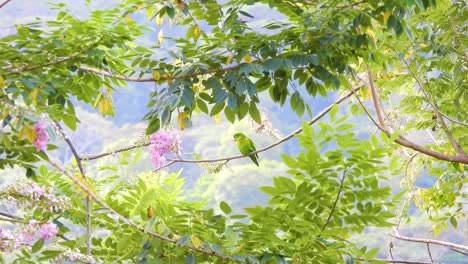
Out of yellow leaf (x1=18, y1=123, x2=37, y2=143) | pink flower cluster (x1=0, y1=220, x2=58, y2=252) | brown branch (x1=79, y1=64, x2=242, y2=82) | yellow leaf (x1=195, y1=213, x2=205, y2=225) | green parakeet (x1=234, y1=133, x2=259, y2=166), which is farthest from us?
green parakeet (x1=234, y1=133, x2=259, y2=166)

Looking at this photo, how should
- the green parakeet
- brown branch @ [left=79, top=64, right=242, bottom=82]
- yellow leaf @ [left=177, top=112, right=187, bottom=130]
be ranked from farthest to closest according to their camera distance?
the green parakeet
yellow leaf @ [left=177, top=112, right=187, bottom=130]
brown branch @ [left=79, top=64, right=242, bottom=82]

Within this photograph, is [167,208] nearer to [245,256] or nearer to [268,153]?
[245,256]

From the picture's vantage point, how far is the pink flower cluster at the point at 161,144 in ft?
6.25

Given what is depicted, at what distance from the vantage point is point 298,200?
1727 millimetres

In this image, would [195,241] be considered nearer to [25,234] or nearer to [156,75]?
[25,234]

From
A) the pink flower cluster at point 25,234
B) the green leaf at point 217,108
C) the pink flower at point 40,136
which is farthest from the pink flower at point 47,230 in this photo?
the green leaf at point 217,108

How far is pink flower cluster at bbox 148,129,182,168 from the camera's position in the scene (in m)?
1.91

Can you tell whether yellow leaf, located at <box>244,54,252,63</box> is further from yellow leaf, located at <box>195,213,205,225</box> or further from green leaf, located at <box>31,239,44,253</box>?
green leaf, located at <box>31,239,44,253</box>

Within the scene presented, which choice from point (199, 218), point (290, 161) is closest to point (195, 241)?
point (199, 218)

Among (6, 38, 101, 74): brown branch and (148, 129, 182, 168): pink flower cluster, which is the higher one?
(6, 38, 101, 74): brown branch

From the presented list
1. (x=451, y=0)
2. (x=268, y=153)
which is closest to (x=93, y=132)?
(x=268, y=153)

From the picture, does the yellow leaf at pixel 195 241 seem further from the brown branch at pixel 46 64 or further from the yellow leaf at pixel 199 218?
the brown branch at pixel 46 64

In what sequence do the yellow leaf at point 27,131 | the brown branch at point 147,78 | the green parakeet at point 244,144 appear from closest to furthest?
the yellow leaf at point 27,131 < the brown branch at point 147,78 < the green parakeet at point 244,144

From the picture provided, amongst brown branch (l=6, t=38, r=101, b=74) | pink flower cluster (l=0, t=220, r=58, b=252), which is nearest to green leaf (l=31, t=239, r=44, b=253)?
pink flower cluster (l=0, t=220, r=58, b=252)
